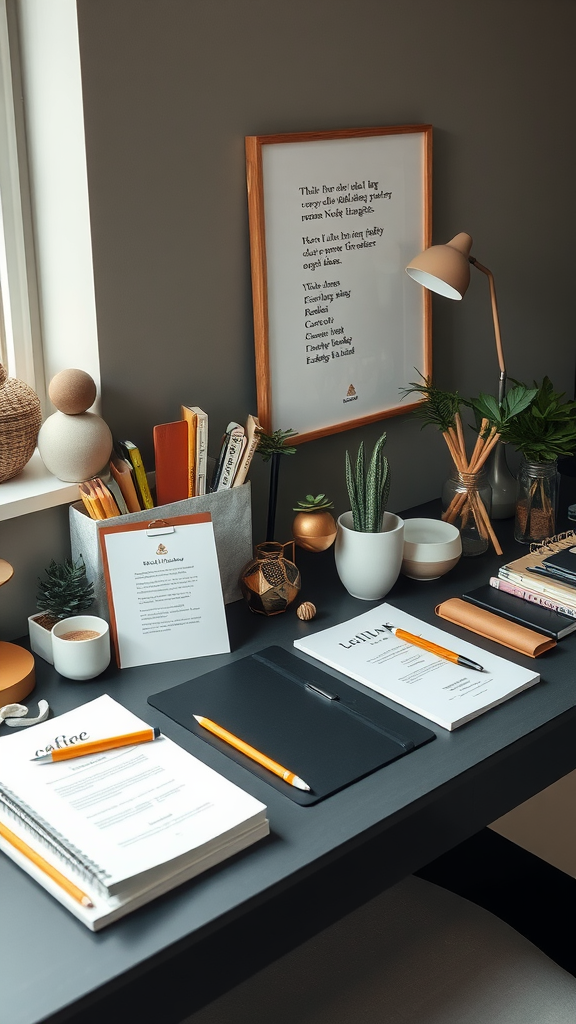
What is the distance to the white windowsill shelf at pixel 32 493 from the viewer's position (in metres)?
1.27

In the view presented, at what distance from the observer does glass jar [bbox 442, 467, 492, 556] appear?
1637 millimetres

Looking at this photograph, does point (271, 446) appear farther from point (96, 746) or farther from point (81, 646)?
point (96, 746)

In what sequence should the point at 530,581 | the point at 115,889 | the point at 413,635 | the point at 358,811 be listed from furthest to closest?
the point at 530,581 → the point at 413,635 → the point at 358,811 → the point at 115,889

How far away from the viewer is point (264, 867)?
3.08 feet

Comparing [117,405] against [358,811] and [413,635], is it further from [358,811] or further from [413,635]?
[358,811]

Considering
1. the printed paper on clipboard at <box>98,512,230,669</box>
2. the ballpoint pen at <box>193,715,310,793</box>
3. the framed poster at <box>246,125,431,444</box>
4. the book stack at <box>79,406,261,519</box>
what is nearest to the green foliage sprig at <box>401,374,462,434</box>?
the framed poster at <box>246,125,431,444</box>

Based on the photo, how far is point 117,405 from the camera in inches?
54.2

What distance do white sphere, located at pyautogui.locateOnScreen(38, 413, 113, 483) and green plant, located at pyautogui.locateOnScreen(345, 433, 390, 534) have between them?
1.20 ft

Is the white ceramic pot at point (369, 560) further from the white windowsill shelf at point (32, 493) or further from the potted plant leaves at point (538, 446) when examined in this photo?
the white windowsill shelf at point (32, 493)

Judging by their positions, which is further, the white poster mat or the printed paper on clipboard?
the white poster mat

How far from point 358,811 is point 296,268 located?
33.5 inches

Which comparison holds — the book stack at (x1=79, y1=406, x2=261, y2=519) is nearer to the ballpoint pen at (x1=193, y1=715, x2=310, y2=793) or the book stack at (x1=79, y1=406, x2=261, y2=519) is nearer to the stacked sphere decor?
the stacked sphere decor

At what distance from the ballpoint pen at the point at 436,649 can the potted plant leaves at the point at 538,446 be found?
1.36 feet

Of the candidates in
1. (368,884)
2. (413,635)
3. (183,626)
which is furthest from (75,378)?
(368,884)
